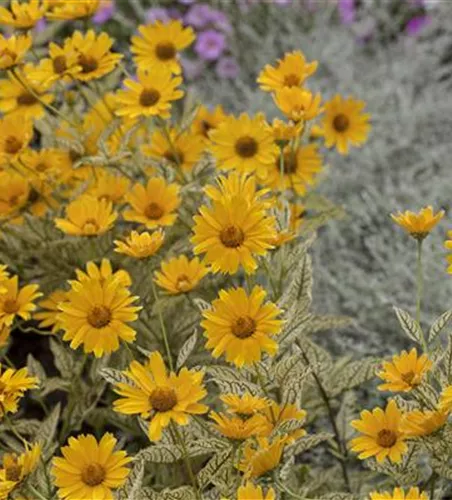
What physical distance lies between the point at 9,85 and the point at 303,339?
2.38 feet

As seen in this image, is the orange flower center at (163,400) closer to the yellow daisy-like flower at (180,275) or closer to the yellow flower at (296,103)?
the yellow daisy-like flower at (180,275)

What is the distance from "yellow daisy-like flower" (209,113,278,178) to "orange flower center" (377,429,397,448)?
0.58 metres

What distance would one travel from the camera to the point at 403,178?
3.04 meters

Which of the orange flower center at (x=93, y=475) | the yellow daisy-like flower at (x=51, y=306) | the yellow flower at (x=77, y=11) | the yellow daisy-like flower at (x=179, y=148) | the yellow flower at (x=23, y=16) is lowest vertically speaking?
the yellow daisy-like flower at (x=51, y=306)

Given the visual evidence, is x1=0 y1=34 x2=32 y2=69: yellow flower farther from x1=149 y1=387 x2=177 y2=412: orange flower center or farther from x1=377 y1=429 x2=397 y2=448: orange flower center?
x1=377 y1=429 x2=397 y2=448: orange flower center

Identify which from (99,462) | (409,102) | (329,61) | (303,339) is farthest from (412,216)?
(329,61)

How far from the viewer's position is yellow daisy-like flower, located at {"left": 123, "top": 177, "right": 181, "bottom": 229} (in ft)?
6.15

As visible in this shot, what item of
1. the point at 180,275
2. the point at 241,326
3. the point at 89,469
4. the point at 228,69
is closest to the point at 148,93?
the point at 180,275

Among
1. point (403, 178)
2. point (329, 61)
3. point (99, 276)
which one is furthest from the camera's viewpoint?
point (329, 61)

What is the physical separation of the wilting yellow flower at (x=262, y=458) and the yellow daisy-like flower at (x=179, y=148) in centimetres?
79

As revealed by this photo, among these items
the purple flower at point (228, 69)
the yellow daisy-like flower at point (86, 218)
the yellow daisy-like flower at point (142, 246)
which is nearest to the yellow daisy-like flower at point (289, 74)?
the yellow daisy-like flower at point (86, 218)

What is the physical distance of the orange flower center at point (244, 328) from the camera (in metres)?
1.42

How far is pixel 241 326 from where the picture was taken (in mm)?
1423

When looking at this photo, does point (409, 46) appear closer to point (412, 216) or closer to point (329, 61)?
point (329, 61)
